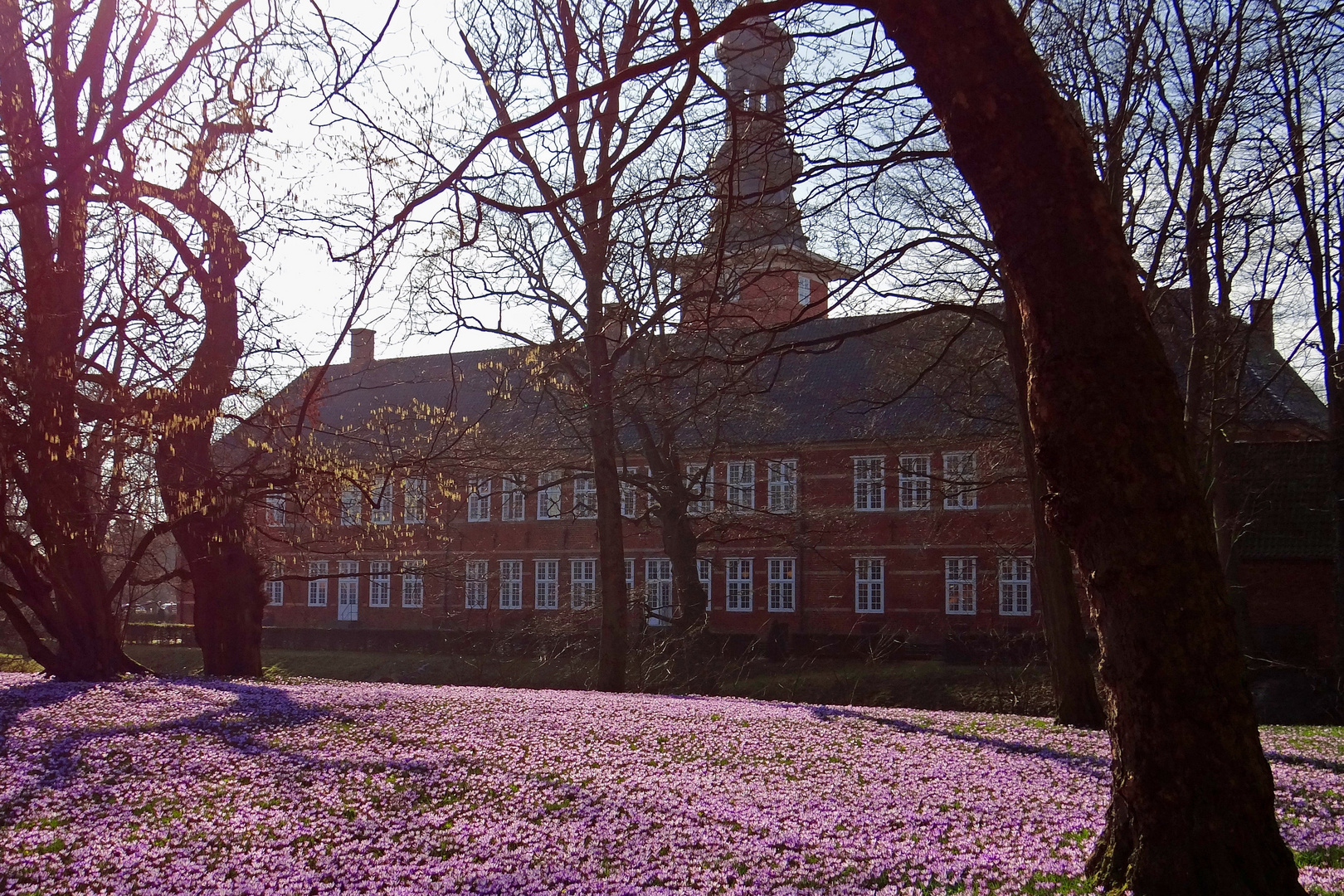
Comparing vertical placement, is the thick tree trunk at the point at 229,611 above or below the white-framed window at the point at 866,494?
below

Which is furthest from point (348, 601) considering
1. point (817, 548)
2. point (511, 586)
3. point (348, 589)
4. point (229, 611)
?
point (229, 611)

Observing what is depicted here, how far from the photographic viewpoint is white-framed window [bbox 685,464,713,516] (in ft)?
81.6

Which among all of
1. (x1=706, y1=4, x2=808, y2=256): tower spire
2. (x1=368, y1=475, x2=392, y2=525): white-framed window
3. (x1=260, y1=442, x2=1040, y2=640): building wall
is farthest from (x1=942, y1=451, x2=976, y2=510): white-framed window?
(x1=706, y1=4, x2=808, y2=256): tower spire

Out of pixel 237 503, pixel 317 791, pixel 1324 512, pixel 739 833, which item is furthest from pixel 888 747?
pixel 1324 512

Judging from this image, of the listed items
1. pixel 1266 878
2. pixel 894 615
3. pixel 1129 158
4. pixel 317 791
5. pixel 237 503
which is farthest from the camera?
pixel 894 615

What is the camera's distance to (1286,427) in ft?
98.7

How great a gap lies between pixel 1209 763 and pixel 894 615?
103 feet

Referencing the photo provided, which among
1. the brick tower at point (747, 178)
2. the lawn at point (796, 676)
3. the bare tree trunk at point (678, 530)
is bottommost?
the lawn at point (796, 676)

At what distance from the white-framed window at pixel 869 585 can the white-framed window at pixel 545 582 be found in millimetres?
11322

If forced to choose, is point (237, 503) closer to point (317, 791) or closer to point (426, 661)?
Answer: point (317, 791)

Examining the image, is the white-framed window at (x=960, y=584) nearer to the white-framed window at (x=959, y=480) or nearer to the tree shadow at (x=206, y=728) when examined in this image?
the white-framed window at (x=959, y=480)

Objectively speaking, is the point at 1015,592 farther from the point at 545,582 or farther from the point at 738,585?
the point at 545,582

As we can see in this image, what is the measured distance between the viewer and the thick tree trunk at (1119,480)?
4230 mm

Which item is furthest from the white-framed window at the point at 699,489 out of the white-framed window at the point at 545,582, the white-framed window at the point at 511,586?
the white-framed window at the point at 511,586
